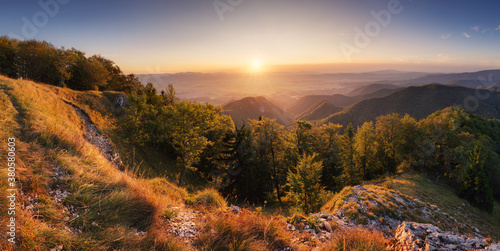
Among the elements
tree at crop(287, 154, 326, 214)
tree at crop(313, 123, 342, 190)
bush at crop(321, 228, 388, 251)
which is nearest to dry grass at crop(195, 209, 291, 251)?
bush at crop(321, 228, 388, 251)

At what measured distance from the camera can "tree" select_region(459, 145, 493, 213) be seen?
27.8m

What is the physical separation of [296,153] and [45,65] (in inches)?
1573

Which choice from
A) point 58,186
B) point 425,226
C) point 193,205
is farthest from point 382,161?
point 58,186

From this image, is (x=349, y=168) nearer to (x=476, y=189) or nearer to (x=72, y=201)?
(x=476, y=189)

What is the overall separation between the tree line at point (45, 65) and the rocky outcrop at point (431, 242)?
42.2m

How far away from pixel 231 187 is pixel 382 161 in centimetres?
3548

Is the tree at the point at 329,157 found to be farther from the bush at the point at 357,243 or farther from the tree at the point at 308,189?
the bush at the point at 357,243

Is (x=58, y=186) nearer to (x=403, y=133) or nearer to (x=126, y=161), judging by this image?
(x=126, y=161)

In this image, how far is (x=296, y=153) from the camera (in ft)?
89.2

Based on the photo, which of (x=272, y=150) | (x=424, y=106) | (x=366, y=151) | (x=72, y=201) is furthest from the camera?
(x=424, y=106)

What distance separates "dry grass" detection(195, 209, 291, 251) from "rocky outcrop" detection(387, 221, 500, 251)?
278 cm

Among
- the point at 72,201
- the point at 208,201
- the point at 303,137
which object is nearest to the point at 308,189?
the point at 303,137

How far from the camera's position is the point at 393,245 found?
4777 millimetres

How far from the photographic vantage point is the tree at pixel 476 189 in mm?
27781
